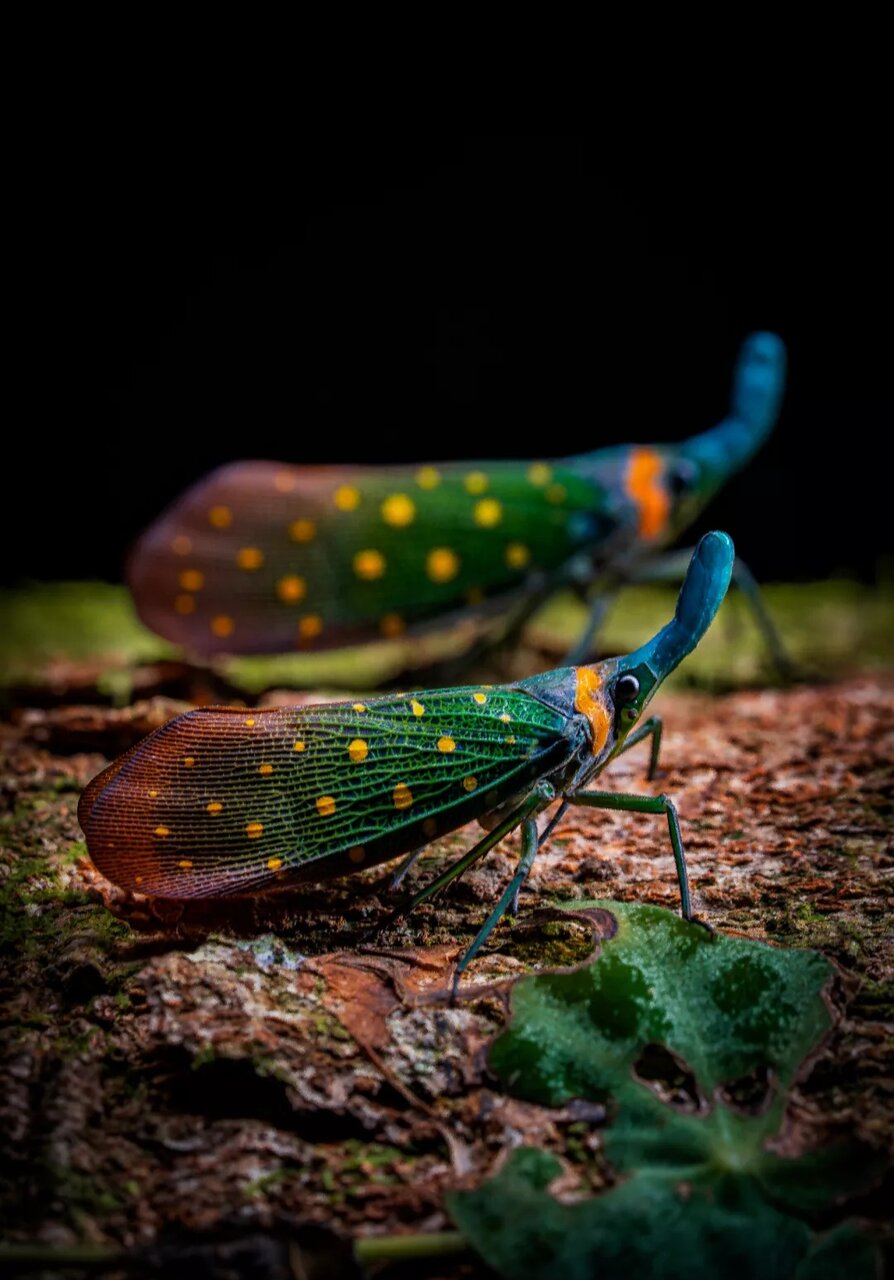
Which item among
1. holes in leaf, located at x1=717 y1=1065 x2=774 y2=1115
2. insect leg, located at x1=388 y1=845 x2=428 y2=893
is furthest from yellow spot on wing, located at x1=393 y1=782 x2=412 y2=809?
holes in leaf, located at x1=717 y1=1065 x2=774 y2=1115

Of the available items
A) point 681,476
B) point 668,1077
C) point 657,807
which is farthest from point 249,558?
point 668,1077

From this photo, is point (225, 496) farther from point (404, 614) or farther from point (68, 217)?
point (68, 217)

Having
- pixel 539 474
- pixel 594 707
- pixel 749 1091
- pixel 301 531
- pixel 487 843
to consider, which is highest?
pixel 539 474

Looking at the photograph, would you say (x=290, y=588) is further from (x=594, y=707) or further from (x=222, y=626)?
(x=594, y=707)

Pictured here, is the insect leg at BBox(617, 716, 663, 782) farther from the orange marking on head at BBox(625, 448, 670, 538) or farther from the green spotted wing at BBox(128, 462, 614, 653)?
the orange marking on head at BBox(625, 448, 670, 538)

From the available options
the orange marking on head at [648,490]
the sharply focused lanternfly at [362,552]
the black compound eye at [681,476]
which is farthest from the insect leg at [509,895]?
the black compound eye at [681,476]

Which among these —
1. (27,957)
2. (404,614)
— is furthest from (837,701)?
(27,957)

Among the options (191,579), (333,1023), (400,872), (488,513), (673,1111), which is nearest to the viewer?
(673,1111)
